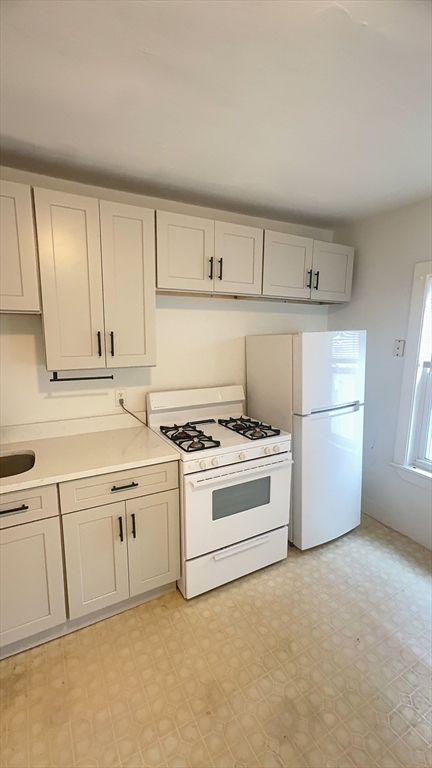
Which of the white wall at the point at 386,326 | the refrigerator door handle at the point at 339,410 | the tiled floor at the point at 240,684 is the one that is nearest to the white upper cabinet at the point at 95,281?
the refrigerator door handle at the point at 339,410

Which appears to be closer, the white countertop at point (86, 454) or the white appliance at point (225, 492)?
the white countertop at point (86, 454)

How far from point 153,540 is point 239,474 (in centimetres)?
60

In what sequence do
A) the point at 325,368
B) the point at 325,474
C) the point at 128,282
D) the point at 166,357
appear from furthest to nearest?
the point at 166,357 → the point at 325,474 → the point at 325,368 → the point at 128,282

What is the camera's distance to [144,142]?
1.62m

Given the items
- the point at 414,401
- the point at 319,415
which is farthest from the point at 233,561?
the point at 414,401

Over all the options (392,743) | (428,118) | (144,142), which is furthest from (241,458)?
(428,118)

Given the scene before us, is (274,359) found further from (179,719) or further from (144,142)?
(179,719)

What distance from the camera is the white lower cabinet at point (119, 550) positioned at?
1679mm

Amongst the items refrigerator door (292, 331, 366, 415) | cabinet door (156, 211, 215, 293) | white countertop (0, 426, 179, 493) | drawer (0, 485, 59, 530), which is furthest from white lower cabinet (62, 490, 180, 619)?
cabinet door (156, 211, 215, 293)

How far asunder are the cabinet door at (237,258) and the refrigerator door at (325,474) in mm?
981

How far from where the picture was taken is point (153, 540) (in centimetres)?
187

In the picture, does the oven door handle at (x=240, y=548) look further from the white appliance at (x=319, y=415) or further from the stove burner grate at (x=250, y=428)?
the stove burner grate at (x=250, y=428)

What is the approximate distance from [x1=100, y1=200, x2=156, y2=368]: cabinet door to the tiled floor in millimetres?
1484

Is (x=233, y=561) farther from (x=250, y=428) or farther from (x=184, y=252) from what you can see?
(x=184, y=252)
